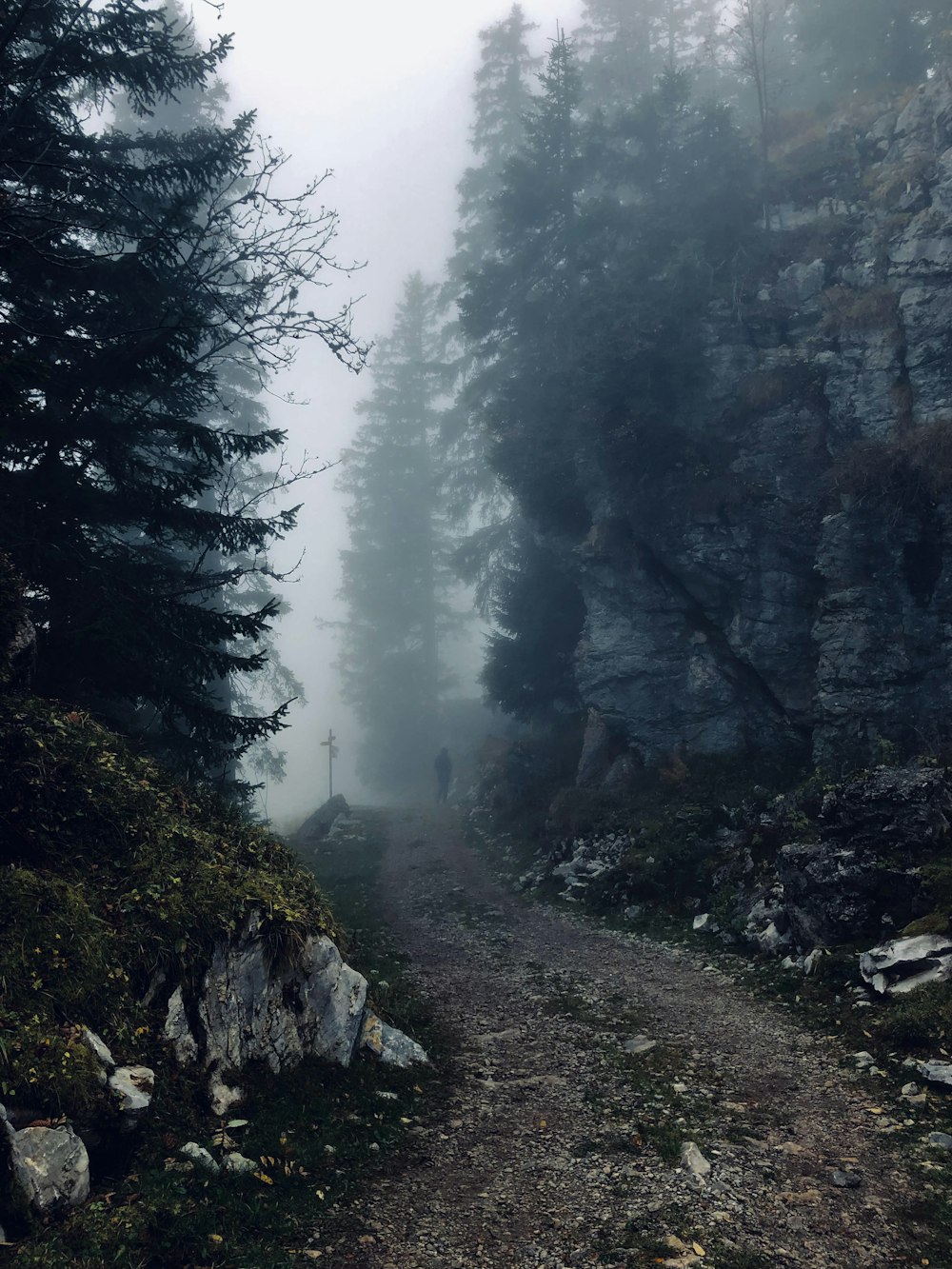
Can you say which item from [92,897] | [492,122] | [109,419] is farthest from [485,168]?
[92,897]

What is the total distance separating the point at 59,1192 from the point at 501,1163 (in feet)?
11.8

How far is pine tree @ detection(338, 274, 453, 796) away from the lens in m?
45.1

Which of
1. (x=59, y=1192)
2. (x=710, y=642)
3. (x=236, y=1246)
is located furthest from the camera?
(x=710, y=642)

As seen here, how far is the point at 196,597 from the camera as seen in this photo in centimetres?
2258

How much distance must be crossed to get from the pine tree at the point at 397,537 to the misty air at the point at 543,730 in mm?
13843

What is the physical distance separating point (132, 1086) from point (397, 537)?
42112 millimetres

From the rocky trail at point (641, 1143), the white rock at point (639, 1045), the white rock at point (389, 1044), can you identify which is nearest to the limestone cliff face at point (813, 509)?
the rocky trail at point (641, 1143)

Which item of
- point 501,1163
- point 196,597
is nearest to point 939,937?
point 501,1163

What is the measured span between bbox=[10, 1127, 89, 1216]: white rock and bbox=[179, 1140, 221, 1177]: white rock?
911mm

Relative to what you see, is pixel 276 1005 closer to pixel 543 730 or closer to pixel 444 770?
pixel 543 730

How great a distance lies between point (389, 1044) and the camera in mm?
7895

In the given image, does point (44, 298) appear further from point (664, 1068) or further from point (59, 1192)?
point (664, 1068)

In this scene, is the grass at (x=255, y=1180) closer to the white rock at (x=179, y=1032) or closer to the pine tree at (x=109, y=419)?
the white rock at (x=179, y=1032)

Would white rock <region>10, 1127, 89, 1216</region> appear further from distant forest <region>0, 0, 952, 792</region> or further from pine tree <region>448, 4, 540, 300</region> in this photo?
pine tree <region>448, 4, 540, 300</region>
